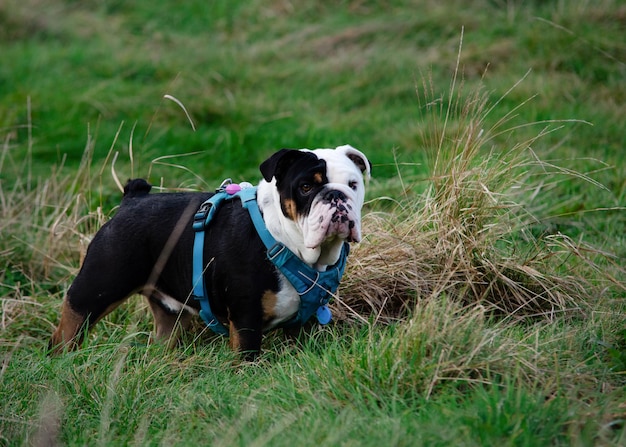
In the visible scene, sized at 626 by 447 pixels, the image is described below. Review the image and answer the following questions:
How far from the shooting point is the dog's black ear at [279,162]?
137 inches

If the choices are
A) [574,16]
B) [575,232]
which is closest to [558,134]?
[575,232]

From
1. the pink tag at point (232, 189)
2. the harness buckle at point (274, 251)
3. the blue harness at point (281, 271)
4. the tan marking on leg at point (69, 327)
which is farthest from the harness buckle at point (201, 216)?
the tan marking on leg at point (69, 327)

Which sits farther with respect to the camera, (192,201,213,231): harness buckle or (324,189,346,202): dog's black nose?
(192,201,213,231): harness buckle

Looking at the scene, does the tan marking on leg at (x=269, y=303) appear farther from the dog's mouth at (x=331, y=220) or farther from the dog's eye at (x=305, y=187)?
the dog's eye at (x=305, y=187)

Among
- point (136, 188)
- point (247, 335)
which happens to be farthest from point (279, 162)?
point (136, 188)

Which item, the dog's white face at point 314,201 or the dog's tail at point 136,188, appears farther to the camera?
the dog's tail at point 136,188

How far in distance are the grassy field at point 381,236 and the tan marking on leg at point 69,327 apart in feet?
0.30

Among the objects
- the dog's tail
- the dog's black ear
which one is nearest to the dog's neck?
the dog's black ear

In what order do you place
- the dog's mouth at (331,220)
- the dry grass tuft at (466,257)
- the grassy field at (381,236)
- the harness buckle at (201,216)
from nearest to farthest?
the grassy field at (381,236) < the dog's mouth at (331,220) < the harness buckle at (201,216) < the dry grass tuft at (466,257)

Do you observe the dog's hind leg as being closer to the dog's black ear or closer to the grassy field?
the grassy field

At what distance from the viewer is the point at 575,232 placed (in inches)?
204

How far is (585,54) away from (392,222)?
4.43 metres

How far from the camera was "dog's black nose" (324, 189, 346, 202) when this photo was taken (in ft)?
11.0

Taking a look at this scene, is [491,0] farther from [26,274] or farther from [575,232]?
[26,274]
